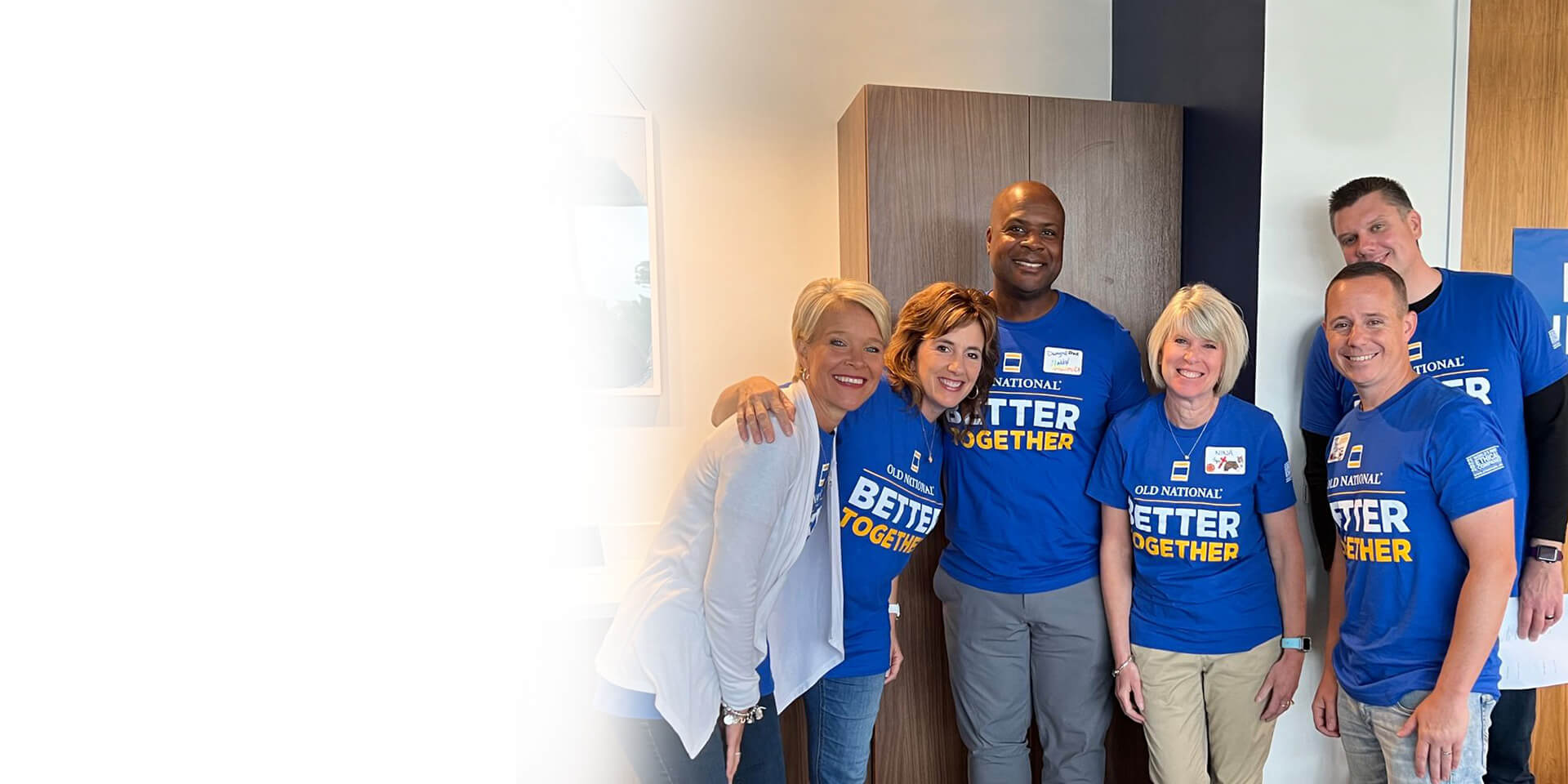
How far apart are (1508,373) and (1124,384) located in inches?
26.5

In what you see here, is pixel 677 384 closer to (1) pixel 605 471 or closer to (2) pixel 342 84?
(1) pixel 605 471

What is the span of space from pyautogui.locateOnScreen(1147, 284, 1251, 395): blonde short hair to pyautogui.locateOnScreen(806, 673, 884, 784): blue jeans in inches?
32.9

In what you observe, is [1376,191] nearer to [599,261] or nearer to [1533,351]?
[1533,351]

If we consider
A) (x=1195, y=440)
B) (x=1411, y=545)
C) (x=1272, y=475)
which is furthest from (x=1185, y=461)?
(x=1411, y=545)

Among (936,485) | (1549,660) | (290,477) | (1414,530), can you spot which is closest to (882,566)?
(936,485)

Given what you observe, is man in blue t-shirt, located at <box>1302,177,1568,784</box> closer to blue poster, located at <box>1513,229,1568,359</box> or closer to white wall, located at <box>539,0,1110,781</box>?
blue poster, located at <box>1513,229,1568,359</box>

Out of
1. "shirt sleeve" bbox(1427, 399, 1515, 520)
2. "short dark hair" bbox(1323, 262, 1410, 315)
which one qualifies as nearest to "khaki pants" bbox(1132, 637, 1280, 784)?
"shirt sleeve" bbox(1427, 399, 1515, 520)

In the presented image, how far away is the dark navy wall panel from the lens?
1911mm

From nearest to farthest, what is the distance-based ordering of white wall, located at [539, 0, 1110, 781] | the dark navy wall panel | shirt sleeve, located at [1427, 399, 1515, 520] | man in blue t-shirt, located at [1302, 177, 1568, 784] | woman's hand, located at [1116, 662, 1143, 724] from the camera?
shirt sleeve, located at [1427, 399, 1515, 520]
man in blue t-shirt, located at [1302, 177, 1568, 784]
woman's hand, located at [1116, 662, 1143, 724]
the dark navy wall panel
white wall, located at [539, 0, 1110, 781]

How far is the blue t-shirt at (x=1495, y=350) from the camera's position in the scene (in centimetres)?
160

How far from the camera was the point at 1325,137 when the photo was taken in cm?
190

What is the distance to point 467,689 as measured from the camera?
9.2 inches

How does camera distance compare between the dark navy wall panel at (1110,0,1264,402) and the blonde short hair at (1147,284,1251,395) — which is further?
the dark navy wall panel at (1110,0,1264,402)

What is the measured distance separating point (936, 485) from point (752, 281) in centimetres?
100
